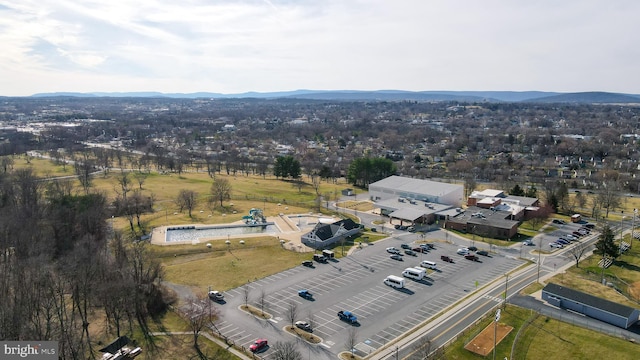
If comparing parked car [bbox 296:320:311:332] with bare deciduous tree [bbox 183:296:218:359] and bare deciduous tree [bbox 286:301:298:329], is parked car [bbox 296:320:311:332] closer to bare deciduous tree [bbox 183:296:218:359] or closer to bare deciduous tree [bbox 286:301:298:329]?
bare deciduous tree [bbox 286:301:298:329]

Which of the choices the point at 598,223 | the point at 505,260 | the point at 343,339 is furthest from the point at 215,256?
the point at 598,223

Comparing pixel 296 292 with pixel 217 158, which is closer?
pixel 296 292

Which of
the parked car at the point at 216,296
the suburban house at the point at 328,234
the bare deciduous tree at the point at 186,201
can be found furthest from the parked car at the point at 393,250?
the bare deciduous tree at the point at 186,201

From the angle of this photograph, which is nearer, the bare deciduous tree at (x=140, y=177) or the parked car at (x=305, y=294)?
the parked car at (x=305, y=294)

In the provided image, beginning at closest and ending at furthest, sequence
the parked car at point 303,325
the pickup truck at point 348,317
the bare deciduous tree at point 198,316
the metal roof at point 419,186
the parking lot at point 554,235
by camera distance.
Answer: the bare deciduous tree at point 198,316 → the parked car at point 303,325 → the pickup truck at point 348,317 → the parking lot at point 554,235 → the metal roof at point 419,186

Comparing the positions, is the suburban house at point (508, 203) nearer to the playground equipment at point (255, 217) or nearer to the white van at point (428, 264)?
the white van at point (428, 264)

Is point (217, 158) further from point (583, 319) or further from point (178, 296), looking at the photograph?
point (583, 319)
